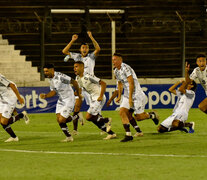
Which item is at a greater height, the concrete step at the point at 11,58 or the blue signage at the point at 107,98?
the concrete step at the point at 11,58

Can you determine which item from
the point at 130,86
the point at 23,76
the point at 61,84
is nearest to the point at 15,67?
the point at 23,76

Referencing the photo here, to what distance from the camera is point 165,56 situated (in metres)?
26.2

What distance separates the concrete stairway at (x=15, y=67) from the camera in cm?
2392

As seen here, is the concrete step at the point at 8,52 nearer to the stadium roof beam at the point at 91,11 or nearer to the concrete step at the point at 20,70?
the concrete step at the point at 20,70

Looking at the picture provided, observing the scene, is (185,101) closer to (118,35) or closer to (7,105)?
(7,105)

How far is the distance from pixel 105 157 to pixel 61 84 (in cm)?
287

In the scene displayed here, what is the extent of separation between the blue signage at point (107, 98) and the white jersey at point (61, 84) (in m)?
8.75

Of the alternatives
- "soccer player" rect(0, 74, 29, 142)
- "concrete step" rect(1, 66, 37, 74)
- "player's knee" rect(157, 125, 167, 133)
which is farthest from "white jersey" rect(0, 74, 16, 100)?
"concrete step" rect(1, 66, 37, 74)

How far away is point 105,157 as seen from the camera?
9461mm

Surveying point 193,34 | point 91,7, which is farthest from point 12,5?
point 193,34

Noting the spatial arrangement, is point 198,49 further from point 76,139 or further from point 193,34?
point 76,139

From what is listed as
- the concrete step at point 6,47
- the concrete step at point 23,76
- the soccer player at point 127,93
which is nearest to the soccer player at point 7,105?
the soccer player at point 127,93

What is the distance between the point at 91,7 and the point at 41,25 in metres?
4.76

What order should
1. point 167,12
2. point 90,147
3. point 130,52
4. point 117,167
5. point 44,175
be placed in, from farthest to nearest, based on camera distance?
1. point 167,12
2. point 130,52
3. point 90,147
4. point 117,167
5. point 44,175
